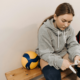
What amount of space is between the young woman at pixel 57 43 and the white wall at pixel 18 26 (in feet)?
0.58

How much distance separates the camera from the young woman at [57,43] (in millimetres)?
769

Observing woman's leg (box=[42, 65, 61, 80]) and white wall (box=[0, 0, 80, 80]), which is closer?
woman's leg (box=[42, 65, 61, 80])

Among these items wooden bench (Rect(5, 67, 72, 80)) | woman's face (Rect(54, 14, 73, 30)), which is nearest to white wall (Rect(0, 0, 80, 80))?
wooden bench (Rect(5, 67, 72, 80))

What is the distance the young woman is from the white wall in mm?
178

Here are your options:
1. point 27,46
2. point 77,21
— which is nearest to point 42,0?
point 27,46

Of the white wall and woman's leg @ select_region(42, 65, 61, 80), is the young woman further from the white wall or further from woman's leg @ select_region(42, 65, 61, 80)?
the white wall

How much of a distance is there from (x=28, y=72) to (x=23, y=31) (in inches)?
17.2

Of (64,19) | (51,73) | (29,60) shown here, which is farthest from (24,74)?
(64,19)

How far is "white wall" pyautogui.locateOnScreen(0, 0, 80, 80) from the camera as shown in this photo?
0.88 metres

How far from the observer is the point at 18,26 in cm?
95

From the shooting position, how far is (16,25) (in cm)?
94

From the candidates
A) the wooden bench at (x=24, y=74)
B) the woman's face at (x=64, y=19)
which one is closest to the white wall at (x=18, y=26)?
the wooden bench at (x=24, y=74)

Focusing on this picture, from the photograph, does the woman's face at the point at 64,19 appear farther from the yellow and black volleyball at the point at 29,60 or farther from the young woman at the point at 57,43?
the yellow and black volleyball at the point at 29,60

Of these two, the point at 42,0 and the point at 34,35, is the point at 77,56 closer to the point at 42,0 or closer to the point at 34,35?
the point at 34,35
